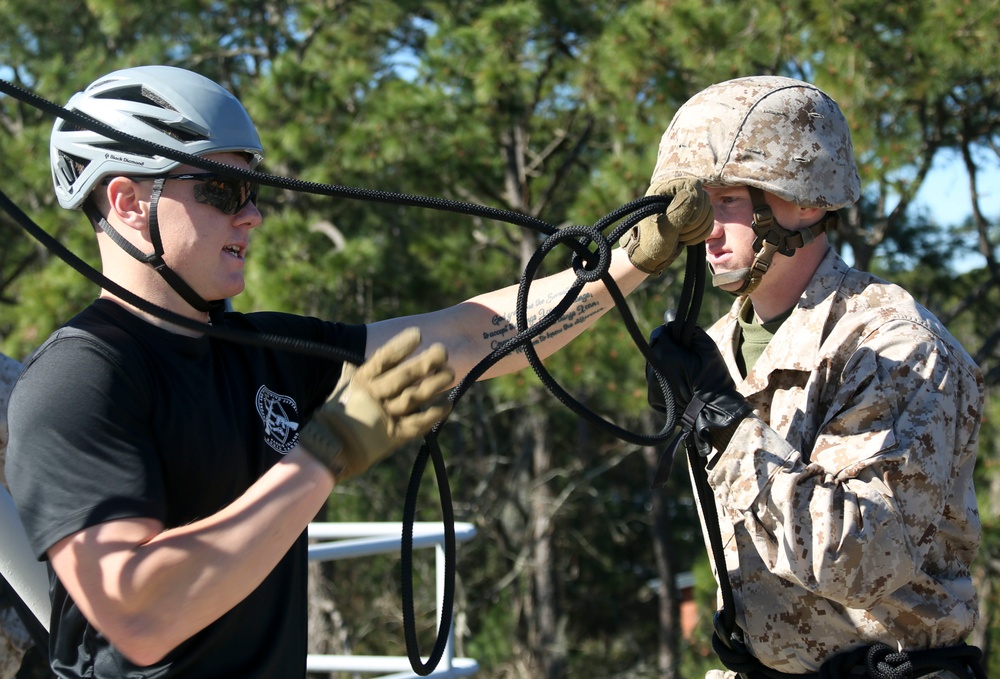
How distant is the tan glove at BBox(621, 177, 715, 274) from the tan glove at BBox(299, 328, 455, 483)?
0.77 metres

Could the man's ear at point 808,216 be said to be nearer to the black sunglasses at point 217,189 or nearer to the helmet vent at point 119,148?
the black sunglasses at point 217,189

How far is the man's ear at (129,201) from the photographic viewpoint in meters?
2.06

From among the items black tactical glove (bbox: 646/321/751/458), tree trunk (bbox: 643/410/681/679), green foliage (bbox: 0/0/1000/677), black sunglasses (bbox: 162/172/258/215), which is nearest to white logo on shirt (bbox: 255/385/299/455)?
black sunglasses (bbox: 162/172/258/215)

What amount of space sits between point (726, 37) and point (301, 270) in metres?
4.23

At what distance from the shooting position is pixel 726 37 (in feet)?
27.7

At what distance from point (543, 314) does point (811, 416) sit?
2.35 feet

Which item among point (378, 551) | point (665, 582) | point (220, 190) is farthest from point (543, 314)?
point (665, 582)

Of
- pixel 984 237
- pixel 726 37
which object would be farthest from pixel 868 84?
pixel 984 237

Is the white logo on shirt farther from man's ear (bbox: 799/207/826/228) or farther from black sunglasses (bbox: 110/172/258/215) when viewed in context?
man's ear (bbox: 799/207/826/228)

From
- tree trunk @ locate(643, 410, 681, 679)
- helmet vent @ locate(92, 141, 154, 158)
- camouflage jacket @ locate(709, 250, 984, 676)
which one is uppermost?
helmet vent @ locate(92, 141, 154, 158)

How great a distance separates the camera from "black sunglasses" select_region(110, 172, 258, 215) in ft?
6.75

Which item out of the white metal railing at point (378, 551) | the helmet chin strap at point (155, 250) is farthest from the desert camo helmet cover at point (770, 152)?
the white metal railing at point (378, 551)

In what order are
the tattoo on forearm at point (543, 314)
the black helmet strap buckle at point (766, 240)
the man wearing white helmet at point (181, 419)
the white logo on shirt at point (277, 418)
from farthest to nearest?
1. the tattoo on forearm at point (543, 314)
2. the black helmet strap buckle at point (766, 240)
3. the white logo on shirt at point (277, 418)
4. the man wearing white helmet at point (181, 419)

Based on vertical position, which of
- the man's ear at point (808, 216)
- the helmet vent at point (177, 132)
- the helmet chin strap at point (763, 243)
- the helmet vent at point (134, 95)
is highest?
the helmet vent at point (134, 95)
